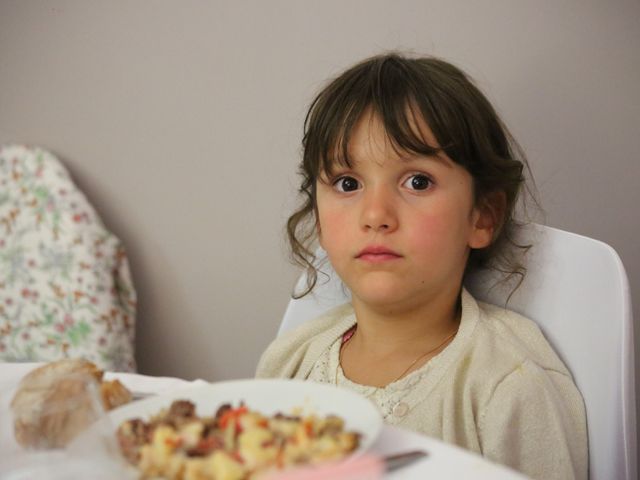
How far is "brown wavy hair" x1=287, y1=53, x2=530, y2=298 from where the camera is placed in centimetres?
98

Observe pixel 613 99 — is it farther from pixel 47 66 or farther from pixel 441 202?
pixel 47 66

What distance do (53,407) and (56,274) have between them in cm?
136

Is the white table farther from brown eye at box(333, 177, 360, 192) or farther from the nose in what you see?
brown eye at box(333, 177, 360, 192)

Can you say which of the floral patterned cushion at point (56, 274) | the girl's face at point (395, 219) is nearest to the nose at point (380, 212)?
the girl's face at point (395, 219)

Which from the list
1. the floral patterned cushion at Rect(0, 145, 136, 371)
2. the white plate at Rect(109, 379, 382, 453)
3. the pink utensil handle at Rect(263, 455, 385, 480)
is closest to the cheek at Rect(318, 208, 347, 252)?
the white plate at Rect(109, 379, 382, 453)

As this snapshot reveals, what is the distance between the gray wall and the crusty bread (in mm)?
982

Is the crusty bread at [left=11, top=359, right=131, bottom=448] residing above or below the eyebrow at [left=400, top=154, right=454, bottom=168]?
below

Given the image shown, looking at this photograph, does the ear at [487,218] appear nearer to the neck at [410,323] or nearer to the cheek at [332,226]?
the neck at [410,323]

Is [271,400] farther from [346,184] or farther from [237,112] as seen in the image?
[237,112]

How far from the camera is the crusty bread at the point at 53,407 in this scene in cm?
48

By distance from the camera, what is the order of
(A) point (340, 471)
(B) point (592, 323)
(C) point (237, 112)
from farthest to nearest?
(C) point (237, 112) → (B) point (592, 323) → (A) point (340, 471)

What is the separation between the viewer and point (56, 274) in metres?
1.76

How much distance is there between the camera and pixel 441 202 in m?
0.98

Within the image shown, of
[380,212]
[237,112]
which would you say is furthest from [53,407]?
[237,112]
